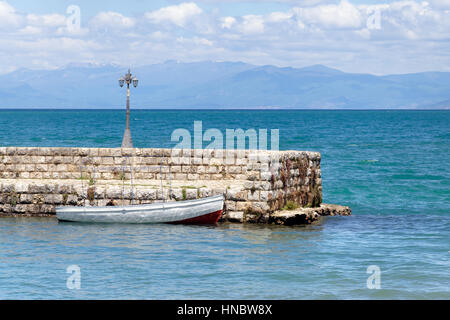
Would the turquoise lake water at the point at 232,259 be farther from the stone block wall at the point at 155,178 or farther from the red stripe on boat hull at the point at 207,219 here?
the stone block wall at the point at 155,178

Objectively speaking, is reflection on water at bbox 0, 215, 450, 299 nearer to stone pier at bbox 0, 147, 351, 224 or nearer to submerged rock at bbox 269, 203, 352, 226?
submerged rock at bbox 269, 203, 352, 226

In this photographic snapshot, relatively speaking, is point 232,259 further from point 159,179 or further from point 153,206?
point 159,179

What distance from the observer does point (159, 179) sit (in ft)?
75.3

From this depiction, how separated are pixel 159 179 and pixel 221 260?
6973 millimetres

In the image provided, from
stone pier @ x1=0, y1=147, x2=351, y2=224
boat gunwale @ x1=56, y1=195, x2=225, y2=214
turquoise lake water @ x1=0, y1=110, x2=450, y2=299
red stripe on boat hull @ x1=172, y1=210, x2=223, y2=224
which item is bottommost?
turquoise lake water @ x1=0, y1=110, x2=450, y2=299

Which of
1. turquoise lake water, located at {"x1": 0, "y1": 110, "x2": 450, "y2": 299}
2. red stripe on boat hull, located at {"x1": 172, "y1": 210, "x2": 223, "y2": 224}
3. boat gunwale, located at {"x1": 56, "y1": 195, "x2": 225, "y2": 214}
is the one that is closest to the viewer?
Result: turquoise lake water, located at {"x1": 0, "y1": 110, "x2": 450, "y2": 299}

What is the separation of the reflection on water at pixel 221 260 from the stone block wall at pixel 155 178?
2.52ft

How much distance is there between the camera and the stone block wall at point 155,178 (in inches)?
826

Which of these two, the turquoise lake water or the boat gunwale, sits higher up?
the boat gunwale

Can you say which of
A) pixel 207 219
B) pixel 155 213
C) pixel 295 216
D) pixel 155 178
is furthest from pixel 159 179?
pixel 295 216

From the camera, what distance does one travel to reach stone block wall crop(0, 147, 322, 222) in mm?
20984

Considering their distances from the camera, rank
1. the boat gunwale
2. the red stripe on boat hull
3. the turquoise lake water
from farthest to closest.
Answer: the red stripe on boat hull → the boat gunwale → the turquoise lake water

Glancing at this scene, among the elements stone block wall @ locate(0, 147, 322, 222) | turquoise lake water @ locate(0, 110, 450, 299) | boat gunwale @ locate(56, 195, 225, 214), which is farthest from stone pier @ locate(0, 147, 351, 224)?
turquoise lake water @ locate(0, 110, 450, 299)

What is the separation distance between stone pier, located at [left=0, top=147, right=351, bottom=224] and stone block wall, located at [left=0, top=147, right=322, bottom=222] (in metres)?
0.03
